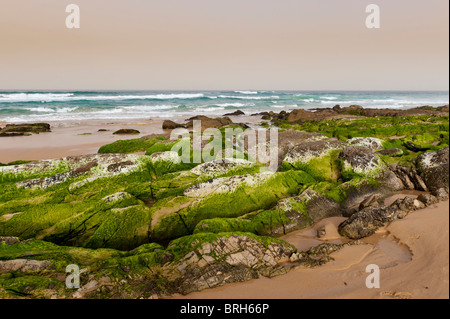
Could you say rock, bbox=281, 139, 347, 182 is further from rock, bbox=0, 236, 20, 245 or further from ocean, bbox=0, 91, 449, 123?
ocean, bbox=0, 91, 449, 123

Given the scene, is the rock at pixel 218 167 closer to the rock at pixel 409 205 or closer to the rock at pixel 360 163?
the rock at pixel 360 163

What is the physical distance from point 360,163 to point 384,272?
3986 millimetres

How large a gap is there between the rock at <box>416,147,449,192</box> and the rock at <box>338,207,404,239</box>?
227 centimetres

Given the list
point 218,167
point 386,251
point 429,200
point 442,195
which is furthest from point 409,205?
point 218,167

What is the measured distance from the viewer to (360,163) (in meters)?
6.74

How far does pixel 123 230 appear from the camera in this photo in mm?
5113

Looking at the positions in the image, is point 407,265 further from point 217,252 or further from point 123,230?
point 123,230

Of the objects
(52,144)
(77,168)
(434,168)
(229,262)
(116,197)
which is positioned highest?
(52,144)

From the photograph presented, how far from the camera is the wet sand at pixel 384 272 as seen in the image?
107 inches

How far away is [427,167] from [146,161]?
7.35 m

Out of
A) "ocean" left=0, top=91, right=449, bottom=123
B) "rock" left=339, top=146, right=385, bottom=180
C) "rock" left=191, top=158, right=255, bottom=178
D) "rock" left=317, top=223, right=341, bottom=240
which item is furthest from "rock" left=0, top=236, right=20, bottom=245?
"ocean" left=0, top=91, right=449, bottom=123

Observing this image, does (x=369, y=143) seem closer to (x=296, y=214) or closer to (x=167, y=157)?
(x=296, y=214)
